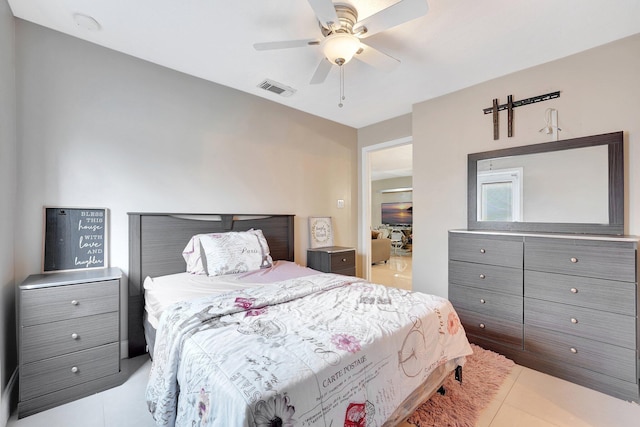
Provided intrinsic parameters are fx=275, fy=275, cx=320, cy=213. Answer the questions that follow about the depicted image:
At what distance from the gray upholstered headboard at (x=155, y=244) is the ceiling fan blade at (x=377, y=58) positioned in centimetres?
193

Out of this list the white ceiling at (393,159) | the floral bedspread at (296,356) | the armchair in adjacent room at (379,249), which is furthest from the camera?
the armchair in adjacent room at (379,249)

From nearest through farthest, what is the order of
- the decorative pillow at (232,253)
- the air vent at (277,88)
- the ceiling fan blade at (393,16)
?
the ceiling fan blade at (393,16), the decorative pillow at (232,253), the air vent at (277,88)

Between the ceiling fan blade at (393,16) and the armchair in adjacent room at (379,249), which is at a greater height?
the ceiling fan blade at (393,16)

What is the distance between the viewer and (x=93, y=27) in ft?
6.50

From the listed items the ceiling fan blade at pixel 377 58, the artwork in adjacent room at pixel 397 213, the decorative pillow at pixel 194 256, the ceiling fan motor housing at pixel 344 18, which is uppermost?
the ceiling fan motor housing at pixel 344 18

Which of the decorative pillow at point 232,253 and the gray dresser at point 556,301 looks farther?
the decorative pillow at point 232,253

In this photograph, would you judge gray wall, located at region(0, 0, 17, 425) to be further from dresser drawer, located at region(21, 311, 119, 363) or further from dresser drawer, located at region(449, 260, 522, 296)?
dresser drawer, located at region(449, 260, 522, 296)

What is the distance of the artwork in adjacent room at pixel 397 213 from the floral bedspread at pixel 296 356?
8.48 m

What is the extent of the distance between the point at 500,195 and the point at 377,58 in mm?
1798

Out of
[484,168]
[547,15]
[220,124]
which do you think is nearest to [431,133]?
[484,168]

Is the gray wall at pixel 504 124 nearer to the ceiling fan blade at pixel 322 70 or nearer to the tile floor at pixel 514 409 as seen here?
the tile floor at pixel 514 409

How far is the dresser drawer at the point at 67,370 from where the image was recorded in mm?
1656

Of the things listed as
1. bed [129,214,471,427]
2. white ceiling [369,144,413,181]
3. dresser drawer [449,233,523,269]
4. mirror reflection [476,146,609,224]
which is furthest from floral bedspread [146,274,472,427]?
white ceiling [369,144,413,181]

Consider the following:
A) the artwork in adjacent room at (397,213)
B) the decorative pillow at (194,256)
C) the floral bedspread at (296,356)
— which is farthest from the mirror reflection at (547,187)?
the artwork in adjacent room at (397,213)
